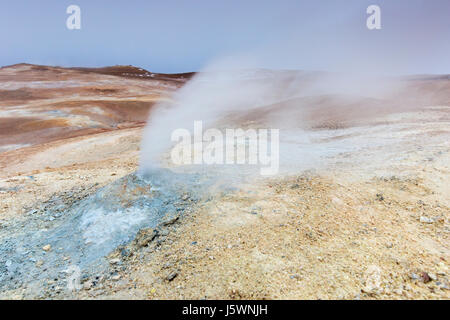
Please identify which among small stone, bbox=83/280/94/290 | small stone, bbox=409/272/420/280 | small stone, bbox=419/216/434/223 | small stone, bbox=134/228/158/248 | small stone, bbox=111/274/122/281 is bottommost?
small stone, bbox=83/280/94/290

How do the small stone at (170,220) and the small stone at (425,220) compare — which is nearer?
the small stone at (425,220)

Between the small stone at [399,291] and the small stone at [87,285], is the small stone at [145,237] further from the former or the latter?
the small stone at [399,291]

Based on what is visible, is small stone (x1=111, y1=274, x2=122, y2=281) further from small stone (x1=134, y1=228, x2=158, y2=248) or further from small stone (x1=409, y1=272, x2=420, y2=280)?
small stone (x1=409, y1=272, x2=420, y2=280)

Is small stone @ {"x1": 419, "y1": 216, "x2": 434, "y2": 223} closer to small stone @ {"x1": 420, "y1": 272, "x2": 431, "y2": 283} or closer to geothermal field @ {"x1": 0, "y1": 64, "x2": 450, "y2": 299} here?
geothermal field @ {"x1": 0, "y1": 64, "x2": 450, "y2": 299}

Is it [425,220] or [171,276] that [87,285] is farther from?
[425,220]

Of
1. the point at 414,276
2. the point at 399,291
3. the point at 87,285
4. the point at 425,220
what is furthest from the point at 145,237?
the point at 425,220

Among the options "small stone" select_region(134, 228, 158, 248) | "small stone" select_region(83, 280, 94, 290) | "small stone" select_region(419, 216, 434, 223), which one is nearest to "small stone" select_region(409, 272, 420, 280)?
"small stone" select_region(419, 216, 434, 223)

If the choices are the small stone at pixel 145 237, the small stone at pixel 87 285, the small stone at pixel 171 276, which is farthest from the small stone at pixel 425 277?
the small stone at pixel 87 285

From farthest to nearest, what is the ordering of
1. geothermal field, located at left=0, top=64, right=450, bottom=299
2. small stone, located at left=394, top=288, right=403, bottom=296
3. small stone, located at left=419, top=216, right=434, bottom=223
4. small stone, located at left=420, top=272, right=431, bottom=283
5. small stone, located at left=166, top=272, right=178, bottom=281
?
small stone, located at left=419, top=216, right=434, bottom=223 → small stone, located at left=166, top=272, right=178, bottom=281 → geothermal field, located at left=0, top=64, right=450, bottom=299 → small stone, located at left=420, top=272, right=431, bottom=283 → small stone, located at left=394, top=288, right=403, bottom=296

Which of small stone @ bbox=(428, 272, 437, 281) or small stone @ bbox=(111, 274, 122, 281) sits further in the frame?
small stone @ bbox=(111, 274, 122, 281)

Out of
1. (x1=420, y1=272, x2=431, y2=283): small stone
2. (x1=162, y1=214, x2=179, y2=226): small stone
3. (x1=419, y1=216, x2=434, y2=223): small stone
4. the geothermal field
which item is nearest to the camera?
(x1=420, y1=272, x2=431, y2=283): small stone

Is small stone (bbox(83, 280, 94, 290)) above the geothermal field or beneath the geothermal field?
beneath

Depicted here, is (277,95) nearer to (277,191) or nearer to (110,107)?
(110,107)
